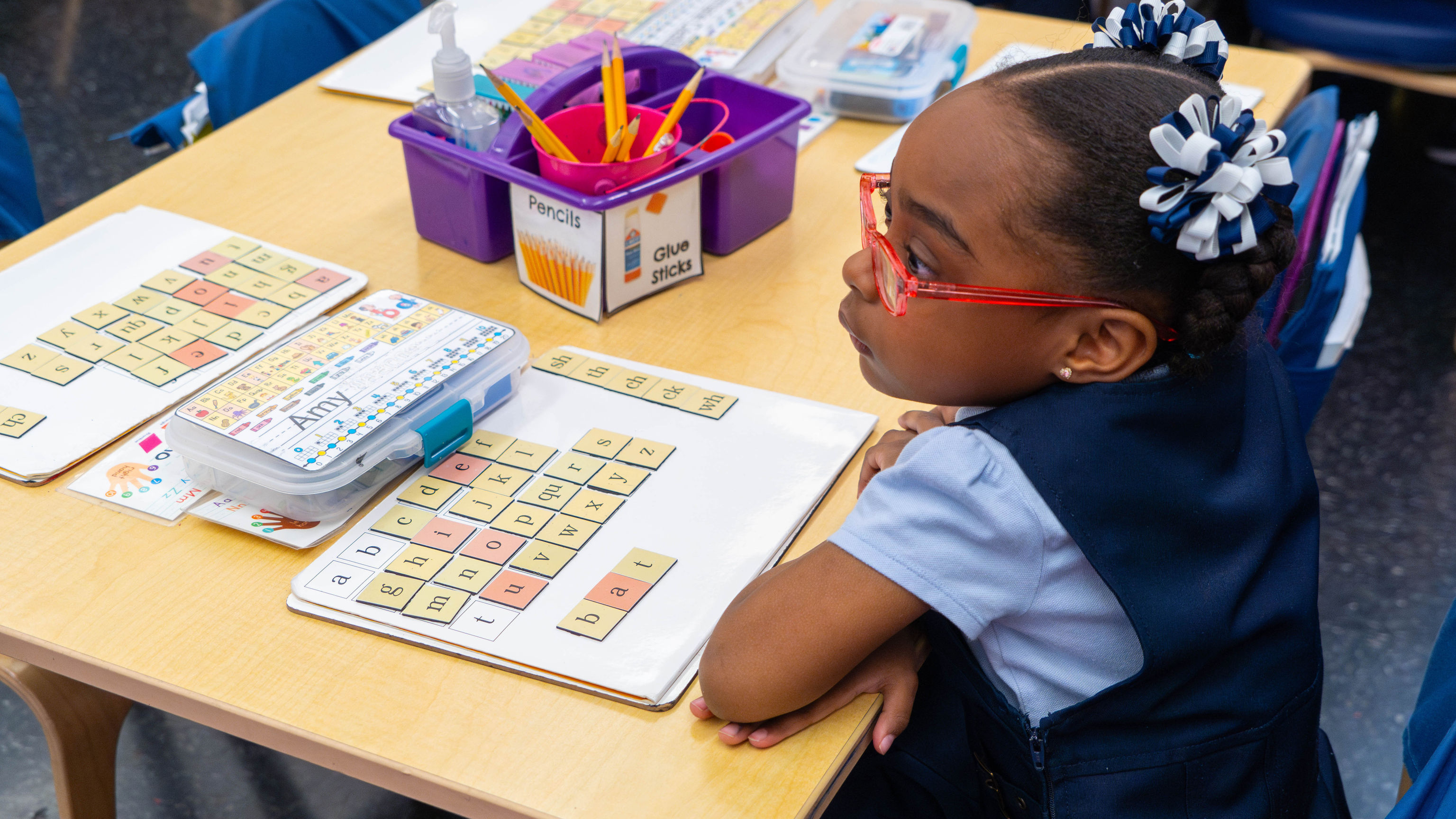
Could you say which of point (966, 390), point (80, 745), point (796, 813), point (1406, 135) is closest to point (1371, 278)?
point (1406, 135)

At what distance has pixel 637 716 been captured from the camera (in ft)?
2.36

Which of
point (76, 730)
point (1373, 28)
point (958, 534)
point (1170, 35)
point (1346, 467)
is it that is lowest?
point (1346, 467)

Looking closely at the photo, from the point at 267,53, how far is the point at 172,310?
66 cm

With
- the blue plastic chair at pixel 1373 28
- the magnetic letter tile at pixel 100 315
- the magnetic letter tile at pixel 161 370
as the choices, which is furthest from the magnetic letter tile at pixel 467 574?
the blue plastic chair at pixel 1373 28

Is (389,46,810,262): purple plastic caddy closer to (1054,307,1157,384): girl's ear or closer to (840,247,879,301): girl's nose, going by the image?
(840,247,879,301): girl's nose

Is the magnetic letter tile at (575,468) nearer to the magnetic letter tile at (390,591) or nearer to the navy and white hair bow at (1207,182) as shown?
the magnetic letter tile at (390,591)

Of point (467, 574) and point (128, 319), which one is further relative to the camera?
point (128, 319)

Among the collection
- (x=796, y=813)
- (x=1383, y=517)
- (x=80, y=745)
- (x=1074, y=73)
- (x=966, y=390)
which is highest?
(x=1074, y=73)

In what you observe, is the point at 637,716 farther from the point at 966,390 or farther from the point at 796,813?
the point at 966,390

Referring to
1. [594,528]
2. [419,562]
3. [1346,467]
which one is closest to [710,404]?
[594,528]

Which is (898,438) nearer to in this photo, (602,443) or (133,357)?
(602,443)

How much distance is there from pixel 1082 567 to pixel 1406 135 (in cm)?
309

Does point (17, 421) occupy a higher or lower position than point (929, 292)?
lower

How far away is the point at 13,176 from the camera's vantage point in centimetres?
145
